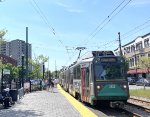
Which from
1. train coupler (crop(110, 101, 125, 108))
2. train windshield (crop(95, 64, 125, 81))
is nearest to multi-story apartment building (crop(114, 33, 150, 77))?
train coupler (crop(110, 101, 125, 108))

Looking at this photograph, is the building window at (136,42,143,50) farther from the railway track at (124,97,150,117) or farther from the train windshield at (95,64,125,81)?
the train windshield at (95,64,125,81)

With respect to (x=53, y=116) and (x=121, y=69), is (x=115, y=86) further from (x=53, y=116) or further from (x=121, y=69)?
(x=53, y=116)

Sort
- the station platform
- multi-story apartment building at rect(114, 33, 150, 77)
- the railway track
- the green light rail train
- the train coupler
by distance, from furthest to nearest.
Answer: multi-story apartment building at rect(114, 33, 150, 77)
the train coupler
the green light rail train
the railway track
the station platform

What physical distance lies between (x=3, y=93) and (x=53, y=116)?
6334 millimetres

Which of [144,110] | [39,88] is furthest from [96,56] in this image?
[39,88]

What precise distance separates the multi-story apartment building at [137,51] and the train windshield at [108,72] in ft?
223

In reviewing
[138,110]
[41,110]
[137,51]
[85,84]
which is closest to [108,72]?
[85,84]

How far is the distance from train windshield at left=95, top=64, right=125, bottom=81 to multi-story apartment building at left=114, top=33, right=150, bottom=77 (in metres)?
67.8

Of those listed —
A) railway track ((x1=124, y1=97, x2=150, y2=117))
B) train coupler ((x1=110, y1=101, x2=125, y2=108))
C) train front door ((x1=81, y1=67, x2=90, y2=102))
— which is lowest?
railway track ((x1=124, y1=97, x2=150, y2=117))

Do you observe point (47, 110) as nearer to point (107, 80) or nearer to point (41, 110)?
point (41, 110)

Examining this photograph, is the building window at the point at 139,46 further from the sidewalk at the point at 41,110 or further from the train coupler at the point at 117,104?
the sidewalk at the point at 41,110

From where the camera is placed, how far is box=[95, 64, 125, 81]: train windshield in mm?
19688

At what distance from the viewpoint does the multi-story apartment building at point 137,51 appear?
89250 mm

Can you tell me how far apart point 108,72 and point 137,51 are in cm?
7787
